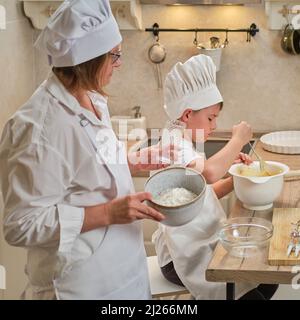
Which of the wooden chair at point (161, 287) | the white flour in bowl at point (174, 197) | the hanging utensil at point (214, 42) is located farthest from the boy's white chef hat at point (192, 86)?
the hanging utensil at point (214, 42)

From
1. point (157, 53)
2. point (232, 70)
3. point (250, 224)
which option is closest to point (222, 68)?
point (232, 70)

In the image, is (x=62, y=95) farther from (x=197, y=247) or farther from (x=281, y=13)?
(x=281, y=13)

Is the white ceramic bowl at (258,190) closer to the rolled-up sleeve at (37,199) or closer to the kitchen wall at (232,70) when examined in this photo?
the rolled-up sleeve at (37,199)

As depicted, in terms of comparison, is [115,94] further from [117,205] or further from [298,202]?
[117,205]

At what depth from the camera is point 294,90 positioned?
→ 2842mm

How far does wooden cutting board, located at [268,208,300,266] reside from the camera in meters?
1.48

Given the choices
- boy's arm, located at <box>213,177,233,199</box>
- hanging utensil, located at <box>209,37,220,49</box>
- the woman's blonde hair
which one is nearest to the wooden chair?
boy's arm, located at <box>213,177,233,199</box>

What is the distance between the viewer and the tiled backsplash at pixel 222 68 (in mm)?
2791

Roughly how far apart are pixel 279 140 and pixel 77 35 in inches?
63.5

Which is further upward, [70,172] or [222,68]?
[222,68]

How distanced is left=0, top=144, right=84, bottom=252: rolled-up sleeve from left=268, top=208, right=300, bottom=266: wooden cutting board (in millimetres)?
493

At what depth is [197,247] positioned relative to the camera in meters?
1.90

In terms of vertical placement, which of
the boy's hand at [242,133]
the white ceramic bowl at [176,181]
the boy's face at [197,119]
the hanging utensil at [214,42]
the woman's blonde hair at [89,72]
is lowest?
the white ceramic bowl at [176,181]

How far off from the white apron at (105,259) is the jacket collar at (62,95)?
0.02 meters
